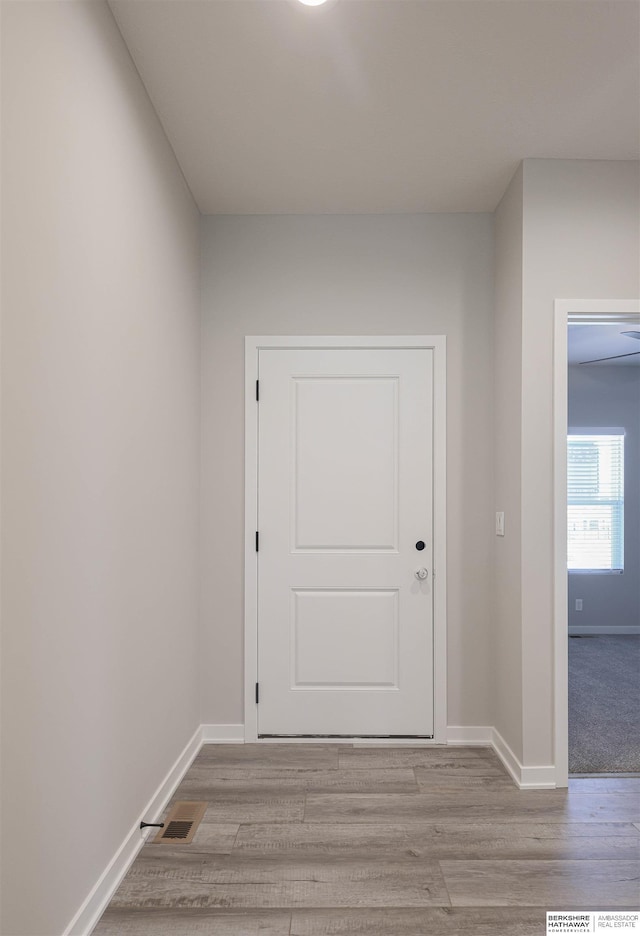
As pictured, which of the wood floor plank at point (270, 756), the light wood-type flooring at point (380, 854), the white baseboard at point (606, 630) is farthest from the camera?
the white baseboard at point (606, 630)

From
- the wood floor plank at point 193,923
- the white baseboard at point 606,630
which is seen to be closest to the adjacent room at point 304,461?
the wood floor plank at point 193,923

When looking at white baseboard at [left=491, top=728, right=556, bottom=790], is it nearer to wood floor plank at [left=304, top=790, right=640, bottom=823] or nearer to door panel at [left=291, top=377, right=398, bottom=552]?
wood floor plank at [left=304, top=790, right=640, bottom=823]

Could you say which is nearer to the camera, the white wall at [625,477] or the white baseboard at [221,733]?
the white baseboard at [221,733]

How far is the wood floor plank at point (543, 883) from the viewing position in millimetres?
1985

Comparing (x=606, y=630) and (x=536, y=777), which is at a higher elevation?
(x=536, y=777)

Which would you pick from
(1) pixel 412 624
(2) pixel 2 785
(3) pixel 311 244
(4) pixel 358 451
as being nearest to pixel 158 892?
(2) pixel 2 785

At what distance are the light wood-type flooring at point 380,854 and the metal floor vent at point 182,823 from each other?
41 millimetres

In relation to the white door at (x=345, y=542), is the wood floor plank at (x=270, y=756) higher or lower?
lower

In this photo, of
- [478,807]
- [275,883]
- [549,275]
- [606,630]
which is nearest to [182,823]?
[275,883]

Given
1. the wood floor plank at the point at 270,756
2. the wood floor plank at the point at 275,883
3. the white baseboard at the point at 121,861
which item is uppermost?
the white baseboard at the point at 121,861

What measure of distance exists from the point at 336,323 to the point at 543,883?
2.61 m

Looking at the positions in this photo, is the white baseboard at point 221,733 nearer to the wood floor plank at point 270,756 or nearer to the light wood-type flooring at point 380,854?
the wood floor plank at point 270,756
